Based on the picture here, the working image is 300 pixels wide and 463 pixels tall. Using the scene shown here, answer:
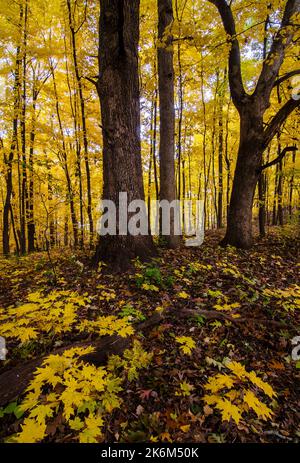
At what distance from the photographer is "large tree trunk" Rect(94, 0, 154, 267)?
4.20 meters

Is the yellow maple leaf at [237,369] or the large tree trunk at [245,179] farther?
the large tree trunk at [245,179]

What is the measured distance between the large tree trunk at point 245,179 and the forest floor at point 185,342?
57.9 inches

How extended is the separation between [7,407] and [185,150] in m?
14.4

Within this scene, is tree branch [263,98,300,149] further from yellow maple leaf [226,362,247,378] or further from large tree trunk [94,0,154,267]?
yellow maple leaf [226,362,247,378]

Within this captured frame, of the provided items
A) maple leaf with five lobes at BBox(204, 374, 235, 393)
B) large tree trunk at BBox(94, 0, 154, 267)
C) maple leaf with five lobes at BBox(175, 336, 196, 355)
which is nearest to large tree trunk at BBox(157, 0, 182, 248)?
large tree trunk at BBox(94, 0, 154, 267)

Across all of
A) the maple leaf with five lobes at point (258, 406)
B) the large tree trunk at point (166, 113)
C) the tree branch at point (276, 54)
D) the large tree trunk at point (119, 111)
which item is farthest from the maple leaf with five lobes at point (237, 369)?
the tree branch at point (276, 54)

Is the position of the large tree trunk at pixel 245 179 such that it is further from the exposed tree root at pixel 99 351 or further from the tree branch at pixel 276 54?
the exposed tree root at pixel 99 351

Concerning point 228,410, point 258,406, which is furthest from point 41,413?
point 258,406

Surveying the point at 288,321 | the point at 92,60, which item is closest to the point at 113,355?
the point at 288,321

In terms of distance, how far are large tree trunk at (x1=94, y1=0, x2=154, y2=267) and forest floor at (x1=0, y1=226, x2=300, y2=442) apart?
58 centimetres

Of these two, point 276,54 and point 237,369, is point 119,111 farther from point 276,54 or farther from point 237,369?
point 237,369

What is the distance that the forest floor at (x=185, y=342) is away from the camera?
6.82 feet

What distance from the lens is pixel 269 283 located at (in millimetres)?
4828
